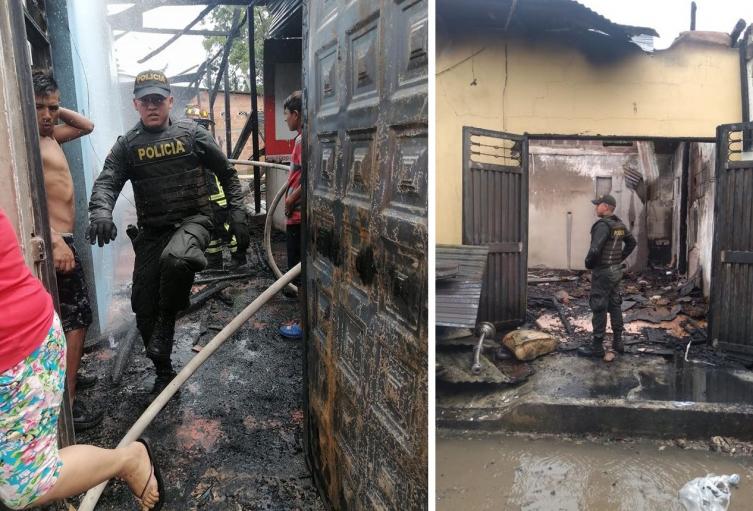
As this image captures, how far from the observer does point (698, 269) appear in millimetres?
7375

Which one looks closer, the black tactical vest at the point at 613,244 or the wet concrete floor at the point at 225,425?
the wet concrete floor at the point at 225,425

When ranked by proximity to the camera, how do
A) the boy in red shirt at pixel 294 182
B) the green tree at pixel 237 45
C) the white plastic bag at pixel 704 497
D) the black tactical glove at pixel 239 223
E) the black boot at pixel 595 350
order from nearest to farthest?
the white plastic bag at pixel 704 497
the black tactical glove at pixel 239 223
the boy in red shirt at pixel 294 182
the black boot at pixel 595 350
the green tree at pixel 237 45

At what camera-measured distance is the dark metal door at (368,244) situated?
38.7 inches

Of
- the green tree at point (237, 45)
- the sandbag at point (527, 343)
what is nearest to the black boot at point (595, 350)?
the sandbag at point (527, 343)

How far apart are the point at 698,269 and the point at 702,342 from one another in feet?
8.04

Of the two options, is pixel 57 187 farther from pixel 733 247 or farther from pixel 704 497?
pixel 733 247

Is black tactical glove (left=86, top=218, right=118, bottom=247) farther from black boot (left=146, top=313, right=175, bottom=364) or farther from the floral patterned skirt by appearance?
the floral patterned skirt

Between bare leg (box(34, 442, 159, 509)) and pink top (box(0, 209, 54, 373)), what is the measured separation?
1.13 feet

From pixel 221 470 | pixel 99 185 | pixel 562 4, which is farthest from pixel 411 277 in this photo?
pixel 99 185

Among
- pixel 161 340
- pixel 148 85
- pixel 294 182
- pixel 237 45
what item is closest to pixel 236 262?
pixel 294 182

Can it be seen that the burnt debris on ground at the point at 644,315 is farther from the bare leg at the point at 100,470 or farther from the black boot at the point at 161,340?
the bare leg at the point at 100,470

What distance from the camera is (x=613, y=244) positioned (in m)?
4.89

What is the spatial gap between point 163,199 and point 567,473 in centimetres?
269

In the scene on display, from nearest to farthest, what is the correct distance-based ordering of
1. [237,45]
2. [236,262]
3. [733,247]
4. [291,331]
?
[291,331]
[733,247]
[236,262]
[237,45]
